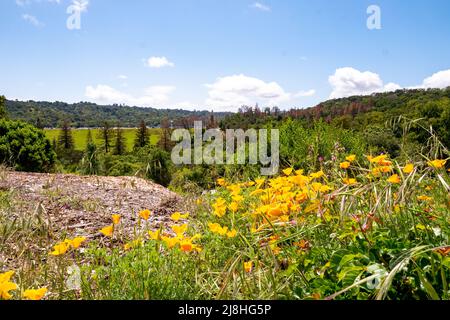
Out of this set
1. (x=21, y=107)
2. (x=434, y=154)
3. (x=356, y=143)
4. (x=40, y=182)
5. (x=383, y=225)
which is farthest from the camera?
(x=21, y=107)

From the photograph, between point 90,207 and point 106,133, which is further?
point 106,133

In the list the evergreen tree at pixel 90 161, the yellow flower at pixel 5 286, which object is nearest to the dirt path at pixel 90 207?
the evergreen tree at pixel 90 161

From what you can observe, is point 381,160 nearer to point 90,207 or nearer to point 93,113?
point 90,207

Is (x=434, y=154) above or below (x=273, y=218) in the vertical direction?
above

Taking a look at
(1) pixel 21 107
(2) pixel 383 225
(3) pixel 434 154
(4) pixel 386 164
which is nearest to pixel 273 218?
(2) pixel 383 225

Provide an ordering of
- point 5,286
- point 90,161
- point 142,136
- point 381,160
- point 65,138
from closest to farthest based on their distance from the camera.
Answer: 1. point 5,286
2. point 381,160
3. point 90,161
4. point 65,138
5. point 142,136

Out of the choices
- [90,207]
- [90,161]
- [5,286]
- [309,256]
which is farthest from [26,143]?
[309,256]

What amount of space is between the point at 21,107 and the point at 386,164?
106 meters

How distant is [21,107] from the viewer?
93562 millimetres

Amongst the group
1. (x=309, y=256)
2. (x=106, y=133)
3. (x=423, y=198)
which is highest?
(x=106, y=133)

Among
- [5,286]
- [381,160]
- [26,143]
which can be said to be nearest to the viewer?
[5,286]

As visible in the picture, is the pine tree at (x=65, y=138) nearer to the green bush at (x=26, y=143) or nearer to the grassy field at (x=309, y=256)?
the green bush at (x=26, y=143)
